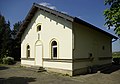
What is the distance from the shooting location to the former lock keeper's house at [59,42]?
15469 millimetres

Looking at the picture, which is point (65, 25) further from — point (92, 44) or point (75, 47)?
point (92, 44)

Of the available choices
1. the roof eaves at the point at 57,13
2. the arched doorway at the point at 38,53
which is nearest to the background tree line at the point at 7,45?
the arched doorway at the point at 38,53

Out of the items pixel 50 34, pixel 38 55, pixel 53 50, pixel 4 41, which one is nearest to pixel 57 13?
pixel 50 34

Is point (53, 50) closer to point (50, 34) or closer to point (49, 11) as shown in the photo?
point (50, 34)

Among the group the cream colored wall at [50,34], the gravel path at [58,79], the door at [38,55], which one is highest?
the cream colored wall at [50,34]

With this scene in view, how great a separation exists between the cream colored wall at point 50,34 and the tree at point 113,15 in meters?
3.70

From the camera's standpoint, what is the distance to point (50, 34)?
57.2ft

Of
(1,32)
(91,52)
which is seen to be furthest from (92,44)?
(1,32)

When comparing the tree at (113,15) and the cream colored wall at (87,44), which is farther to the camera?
the cream colored wall at (87,44)

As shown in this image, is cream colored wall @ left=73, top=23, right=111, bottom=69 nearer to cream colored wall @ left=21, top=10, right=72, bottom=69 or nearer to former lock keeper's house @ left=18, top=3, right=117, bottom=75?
former lock keeper's house @ left=18, top=3, right=117, bottom=75

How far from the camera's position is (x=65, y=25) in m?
15.8

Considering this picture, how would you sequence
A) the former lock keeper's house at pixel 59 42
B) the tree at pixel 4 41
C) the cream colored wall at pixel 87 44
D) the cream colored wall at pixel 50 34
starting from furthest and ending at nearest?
the tree at pixel 4 41, the cream colored wall at pixel 87 44, the cream colored wall at pixel 50 34, the former lock keeper's house at pixel 59 42

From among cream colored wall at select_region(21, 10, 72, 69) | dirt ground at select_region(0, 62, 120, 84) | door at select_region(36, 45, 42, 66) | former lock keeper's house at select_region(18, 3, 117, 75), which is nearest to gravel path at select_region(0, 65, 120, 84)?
dirt ground at select_region(0, 62, 120, 84)

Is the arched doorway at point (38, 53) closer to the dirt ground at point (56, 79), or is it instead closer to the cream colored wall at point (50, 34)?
the cream colored wall at point (50, 34)
